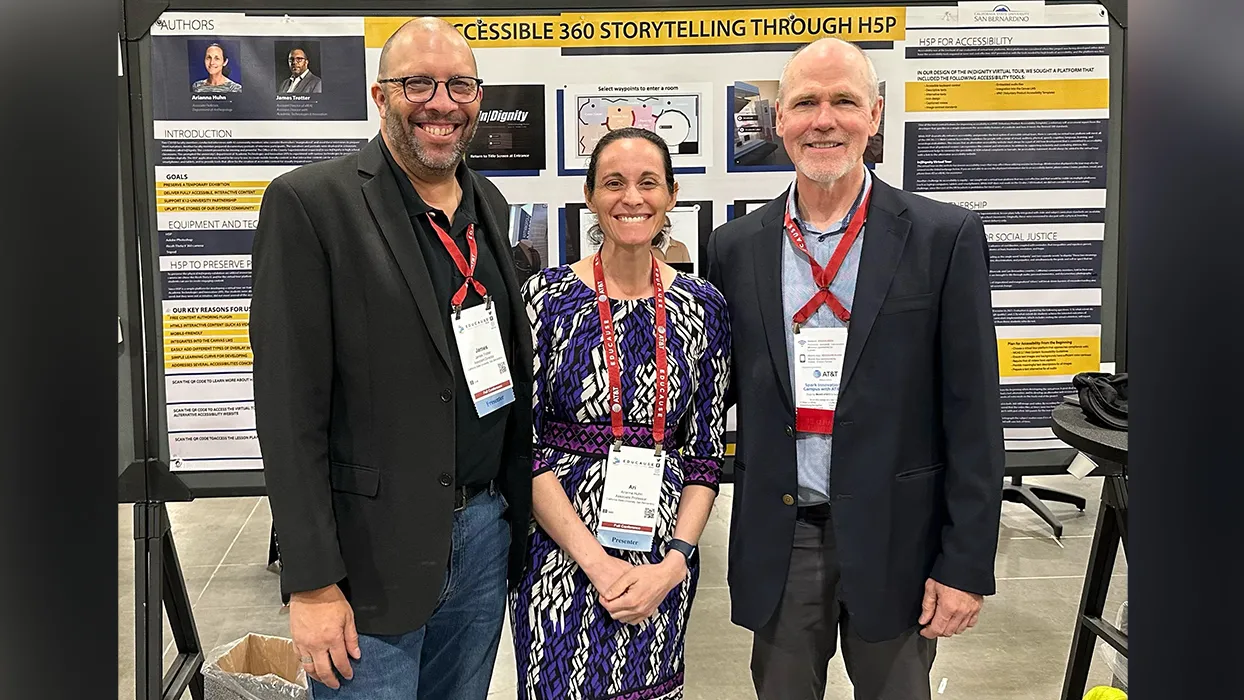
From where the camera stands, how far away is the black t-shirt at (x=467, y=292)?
1.88 metres

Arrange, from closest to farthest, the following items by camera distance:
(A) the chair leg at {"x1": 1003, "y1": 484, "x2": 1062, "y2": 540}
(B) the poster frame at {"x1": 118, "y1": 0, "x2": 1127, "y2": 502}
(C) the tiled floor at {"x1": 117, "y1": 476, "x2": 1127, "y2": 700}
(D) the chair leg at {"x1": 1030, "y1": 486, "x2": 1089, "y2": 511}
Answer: (B) the poster frame at {"x1": 118, "y1": 0, "x2": 1127, "y2": 502}
(C) the tiled floor at {"x1": 117, "y1": 476, "x2": 1127, "y2": 700}
(A) the chair leg at {"x1": 1003, "y1": 484, "x2": 1062, "y2": 540}
(D) the chair leg at {"x1": 1030, "y1": 486, "x2": 1089, "y2": 511}

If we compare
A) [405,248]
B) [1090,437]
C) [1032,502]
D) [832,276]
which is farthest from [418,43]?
[1032,502]

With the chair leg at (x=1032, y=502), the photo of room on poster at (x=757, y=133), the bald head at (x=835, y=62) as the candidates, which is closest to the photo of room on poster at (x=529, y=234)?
the photo of room on poster at (x=757, y=133)

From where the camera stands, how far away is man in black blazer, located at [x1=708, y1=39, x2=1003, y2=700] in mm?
2043

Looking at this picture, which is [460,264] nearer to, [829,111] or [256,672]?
[829,111]

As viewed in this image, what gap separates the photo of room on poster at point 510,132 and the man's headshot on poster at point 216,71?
2.41ft

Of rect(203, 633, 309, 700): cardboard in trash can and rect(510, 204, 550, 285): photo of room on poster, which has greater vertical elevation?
rect(510, 204, 550, 285): photo of room on poster

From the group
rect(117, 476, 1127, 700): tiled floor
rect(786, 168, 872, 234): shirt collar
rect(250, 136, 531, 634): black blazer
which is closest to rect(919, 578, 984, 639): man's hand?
rect(786, 168, 872, 234): shirt collar

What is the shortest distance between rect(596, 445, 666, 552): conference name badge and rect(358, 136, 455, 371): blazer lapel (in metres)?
0.44

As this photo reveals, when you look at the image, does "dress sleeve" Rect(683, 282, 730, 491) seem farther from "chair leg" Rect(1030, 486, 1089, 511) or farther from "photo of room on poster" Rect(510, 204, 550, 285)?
"chair leg" Rect(1030, 486, 1089, 511)

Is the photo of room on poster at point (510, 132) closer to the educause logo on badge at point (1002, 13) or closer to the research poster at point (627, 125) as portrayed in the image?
the research poster at point (627, 125)

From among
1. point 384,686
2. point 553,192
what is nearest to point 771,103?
point 553,192

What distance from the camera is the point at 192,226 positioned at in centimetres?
295
